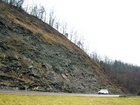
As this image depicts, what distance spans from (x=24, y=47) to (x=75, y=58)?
21.1 m

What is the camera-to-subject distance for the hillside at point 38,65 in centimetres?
3669

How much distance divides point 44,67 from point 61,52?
1403 cm

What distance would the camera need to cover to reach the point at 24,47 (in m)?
45.0

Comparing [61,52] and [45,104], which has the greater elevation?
[61,52]

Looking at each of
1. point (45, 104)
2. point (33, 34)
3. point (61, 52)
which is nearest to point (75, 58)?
point (61, 52)

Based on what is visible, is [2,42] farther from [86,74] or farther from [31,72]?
[86,74]

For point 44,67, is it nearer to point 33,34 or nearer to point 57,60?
point 57,60

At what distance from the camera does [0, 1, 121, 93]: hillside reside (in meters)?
36.7

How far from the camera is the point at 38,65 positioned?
43.2 meters

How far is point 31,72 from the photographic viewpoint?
129 ft

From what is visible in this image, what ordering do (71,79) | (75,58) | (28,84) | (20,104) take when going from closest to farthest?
(20,104) < (28,84) < (71,79) < (75,58)

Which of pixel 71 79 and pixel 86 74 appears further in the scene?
pixel 86 74

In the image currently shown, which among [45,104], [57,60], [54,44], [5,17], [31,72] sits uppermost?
[5,17]

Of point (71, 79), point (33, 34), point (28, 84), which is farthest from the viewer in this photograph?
point (33, 34)
